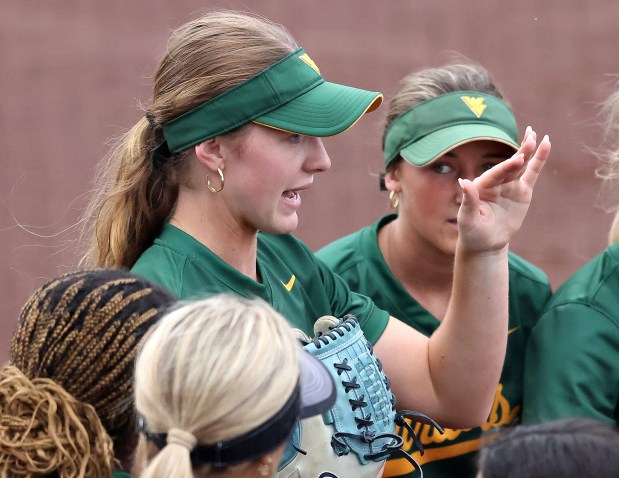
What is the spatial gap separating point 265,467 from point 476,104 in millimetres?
1574

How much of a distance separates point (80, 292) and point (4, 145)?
367cm

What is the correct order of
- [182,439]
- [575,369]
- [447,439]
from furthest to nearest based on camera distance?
1. [447,439]
2. [575,369]
3. [182,439]

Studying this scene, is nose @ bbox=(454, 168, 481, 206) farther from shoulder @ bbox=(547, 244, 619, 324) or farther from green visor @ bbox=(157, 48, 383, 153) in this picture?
green visor @ bbox=(157, 48, 383, 153)

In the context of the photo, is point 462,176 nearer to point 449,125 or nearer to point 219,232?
point 449,125

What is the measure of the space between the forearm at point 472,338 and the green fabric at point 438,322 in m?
0.36

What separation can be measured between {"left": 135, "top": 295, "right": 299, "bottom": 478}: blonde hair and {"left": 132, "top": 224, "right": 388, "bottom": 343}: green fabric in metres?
0.53

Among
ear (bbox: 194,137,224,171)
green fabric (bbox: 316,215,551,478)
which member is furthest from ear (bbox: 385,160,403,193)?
ear (bbox: 194,137,224,171)

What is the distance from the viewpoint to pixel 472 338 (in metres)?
2.13

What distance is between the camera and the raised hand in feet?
6.64

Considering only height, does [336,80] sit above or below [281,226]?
below

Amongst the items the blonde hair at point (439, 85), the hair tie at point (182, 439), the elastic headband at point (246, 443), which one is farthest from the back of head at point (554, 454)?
the blonde hair at point (439, 85)

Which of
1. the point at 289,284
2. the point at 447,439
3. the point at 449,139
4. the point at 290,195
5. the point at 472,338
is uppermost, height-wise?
the point at 290,195

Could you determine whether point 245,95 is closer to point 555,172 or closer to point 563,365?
point 563,365

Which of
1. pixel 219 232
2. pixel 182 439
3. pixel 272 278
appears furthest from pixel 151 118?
pixel 182 439
